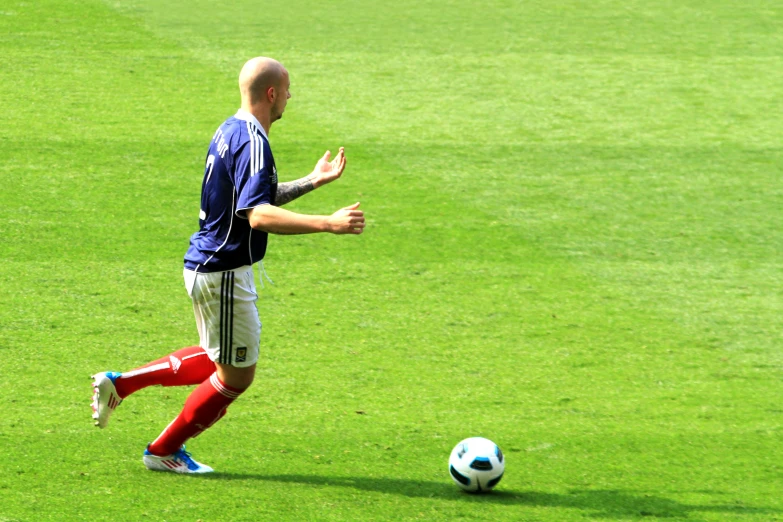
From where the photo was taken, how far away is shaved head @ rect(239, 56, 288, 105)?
5.48 m

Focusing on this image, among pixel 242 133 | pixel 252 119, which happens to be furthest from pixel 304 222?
pixel 252 119

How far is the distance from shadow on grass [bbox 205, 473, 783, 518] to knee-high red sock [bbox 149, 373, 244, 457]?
0.86 ft

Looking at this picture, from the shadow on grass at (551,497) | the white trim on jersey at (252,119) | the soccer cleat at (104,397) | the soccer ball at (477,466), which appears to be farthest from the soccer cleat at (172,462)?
the white trim on jersey at (252,119)

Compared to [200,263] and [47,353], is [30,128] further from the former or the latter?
[200,263]

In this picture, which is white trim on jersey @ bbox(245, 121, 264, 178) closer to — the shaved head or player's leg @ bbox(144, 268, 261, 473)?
the shaved head

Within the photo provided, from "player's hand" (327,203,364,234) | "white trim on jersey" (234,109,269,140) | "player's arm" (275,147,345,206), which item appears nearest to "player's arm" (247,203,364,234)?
"player's hand" (327,203,364,234)

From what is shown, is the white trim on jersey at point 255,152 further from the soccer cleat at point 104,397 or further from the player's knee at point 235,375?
the soccer cleat at point 104,397

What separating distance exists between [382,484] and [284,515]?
24.7 inches

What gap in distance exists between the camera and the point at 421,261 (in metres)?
9.09

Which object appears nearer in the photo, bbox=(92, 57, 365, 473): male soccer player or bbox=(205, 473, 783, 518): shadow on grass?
bbox=(92, 57, 365, 473): male soccer player

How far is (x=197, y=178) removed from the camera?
1072 centimetres

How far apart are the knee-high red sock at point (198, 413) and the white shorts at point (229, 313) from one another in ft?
0.55

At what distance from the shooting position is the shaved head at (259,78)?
18.0 ft

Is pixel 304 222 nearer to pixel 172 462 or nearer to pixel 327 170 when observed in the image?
pixel 327 170
